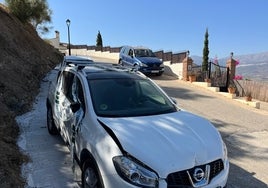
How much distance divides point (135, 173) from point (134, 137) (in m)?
0.55

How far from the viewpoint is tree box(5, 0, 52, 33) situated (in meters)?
31.0

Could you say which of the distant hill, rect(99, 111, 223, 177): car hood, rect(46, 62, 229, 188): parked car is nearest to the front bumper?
rect(46, 62, 229, 188): parked car

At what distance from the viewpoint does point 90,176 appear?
482cm

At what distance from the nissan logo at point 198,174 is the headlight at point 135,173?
504 mm

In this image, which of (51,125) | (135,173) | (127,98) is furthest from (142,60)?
(135,173)

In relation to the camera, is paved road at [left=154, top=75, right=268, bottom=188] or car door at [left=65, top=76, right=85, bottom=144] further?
paved road at [left=154, top=75, right=268, bottom=188]

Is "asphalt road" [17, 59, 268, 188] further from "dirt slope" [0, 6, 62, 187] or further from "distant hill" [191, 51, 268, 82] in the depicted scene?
"distant hill" [191, 51, 268, 82]

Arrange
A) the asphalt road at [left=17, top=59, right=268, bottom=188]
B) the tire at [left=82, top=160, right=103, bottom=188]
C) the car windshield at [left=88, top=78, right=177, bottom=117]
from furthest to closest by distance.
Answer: the asphalt road at [left=17, top=59, right=268, bottom=188]
the car windshield at [left=88, top=78, right=177, bottom=117]
the tire at [left=82, top=160, right=103, bottom=188]

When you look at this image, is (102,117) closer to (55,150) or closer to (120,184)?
(120,184)

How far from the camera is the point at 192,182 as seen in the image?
425 cm

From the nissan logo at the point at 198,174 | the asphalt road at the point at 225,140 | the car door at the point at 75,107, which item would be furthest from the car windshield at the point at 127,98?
the nissan logo at the point at 198,174

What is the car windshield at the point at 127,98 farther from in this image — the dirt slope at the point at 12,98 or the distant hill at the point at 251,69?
the distant hill at the point at 251,69

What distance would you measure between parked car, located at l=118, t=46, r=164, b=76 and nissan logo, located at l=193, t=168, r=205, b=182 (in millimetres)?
18247

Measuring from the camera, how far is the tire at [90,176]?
461 cm
